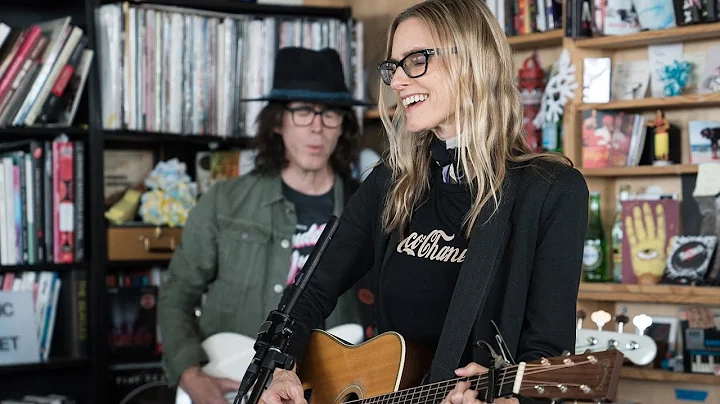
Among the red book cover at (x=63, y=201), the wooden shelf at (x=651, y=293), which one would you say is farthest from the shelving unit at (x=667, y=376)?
the red book cover at (x=63, y=201)

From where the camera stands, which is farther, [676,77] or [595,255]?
[595,255]

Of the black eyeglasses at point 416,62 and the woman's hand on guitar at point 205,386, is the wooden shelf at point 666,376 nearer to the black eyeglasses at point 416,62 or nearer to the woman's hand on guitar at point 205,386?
the woman's hand on guitar at point 205,386

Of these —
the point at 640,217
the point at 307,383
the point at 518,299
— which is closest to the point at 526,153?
the point at 518,299

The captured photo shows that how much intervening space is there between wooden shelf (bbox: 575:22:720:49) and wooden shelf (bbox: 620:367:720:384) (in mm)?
1040

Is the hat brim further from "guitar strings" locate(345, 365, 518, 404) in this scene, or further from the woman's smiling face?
"guitar strings" locate(345, 365, 518, 404)

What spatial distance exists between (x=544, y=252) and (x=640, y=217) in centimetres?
164

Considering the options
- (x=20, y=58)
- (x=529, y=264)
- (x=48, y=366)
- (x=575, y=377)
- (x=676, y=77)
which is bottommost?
(x=48, y=366)

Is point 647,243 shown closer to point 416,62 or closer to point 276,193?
point 276,193

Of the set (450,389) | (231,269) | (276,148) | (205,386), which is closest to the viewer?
(450,389)

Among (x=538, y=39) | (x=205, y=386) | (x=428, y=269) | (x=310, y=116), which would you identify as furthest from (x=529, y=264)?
(x=538, y=39)

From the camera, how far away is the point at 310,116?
10.9ft

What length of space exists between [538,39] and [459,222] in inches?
66.8

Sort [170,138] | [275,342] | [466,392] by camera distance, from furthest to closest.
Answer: [170,138] → [275,342] → [466,392]

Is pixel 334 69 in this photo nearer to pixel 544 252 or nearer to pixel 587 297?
pixel 587 297
